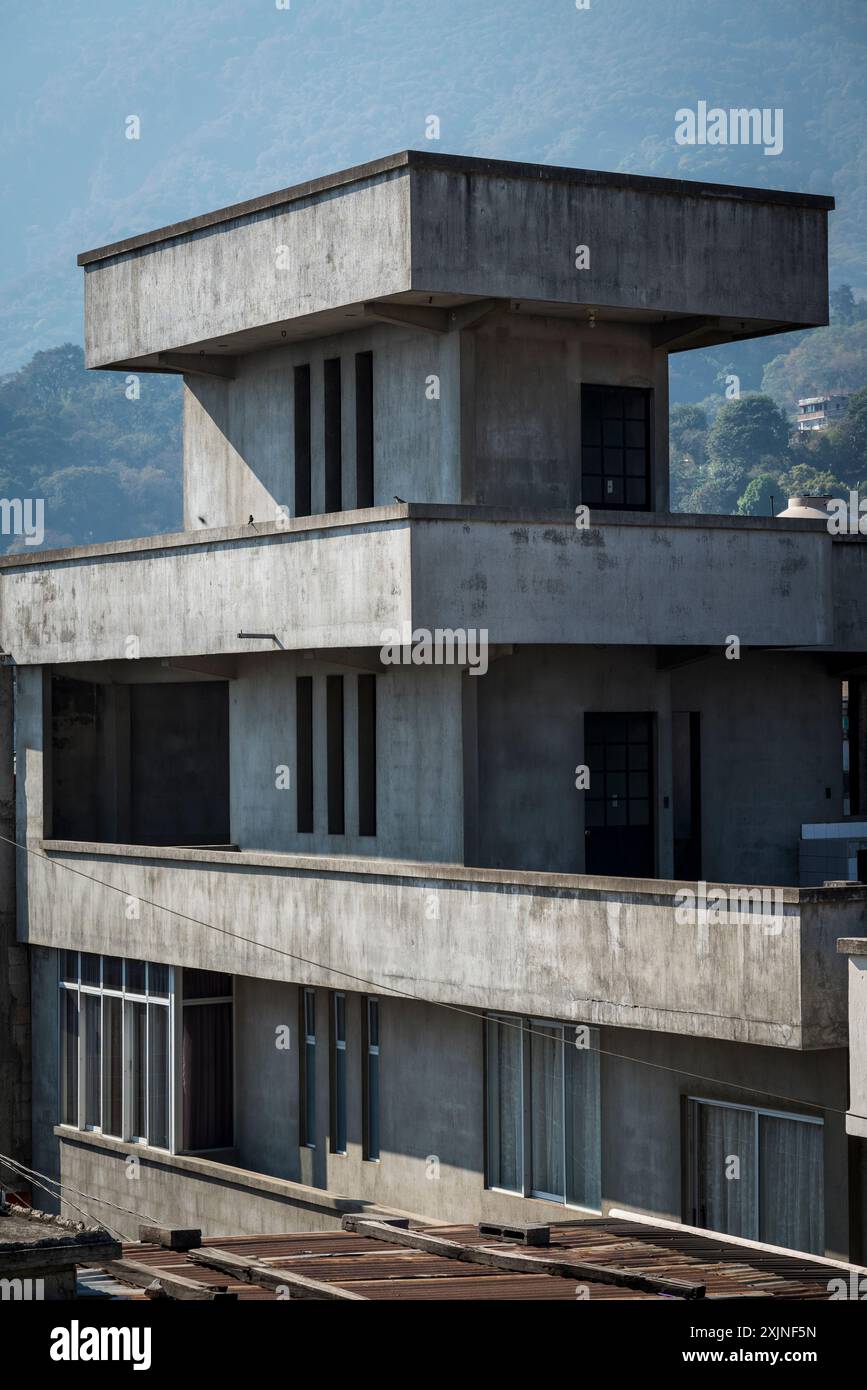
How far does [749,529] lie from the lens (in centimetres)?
2755

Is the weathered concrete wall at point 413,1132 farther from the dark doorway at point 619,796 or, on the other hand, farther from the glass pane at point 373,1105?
the dark doorway at point 619,796

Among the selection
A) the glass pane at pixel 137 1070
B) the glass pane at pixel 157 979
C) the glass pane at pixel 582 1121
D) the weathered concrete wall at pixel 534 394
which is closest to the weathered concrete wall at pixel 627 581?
the weathered concrete wall at pixel 534 394

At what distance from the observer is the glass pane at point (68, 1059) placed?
33.0 metres

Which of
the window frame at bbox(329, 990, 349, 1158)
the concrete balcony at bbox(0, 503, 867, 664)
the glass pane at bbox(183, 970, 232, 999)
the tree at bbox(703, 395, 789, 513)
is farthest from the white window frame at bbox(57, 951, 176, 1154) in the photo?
the tree at bbox(703, 395, 789, 513)

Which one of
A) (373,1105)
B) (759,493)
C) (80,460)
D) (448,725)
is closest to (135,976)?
(373,1105)

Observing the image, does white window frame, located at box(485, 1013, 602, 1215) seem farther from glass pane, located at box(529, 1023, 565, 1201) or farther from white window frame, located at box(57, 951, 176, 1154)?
white window frame, located at box(57, 951, 176, 1154)

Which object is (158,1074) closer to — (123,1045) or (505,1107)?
(123,1045)

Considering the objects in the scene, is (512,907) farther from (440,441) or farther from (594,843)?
(440,441)

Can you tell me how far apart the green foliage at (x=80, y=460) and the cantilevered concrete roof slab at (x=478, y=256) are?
5706 inches

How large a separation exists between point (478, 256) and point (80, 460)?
547 ft

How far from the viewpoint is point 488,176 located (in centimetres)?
2656

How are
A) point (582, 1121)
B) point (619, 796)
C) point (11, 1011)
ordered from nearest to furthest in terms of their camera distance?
point (582, 1121), point (619, 796), point (11, 1011)

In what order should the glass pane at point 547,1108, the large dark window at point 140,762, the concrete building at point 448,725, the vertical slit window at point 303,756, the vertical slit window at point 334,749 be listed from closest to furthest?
1. the concrete building at point 448,725
2. the glass pane at point 547,1108
3. the vertical slit window at point 334,749
4. the vertical slit window at point 303,756
5. the large dark window at point 140,762
